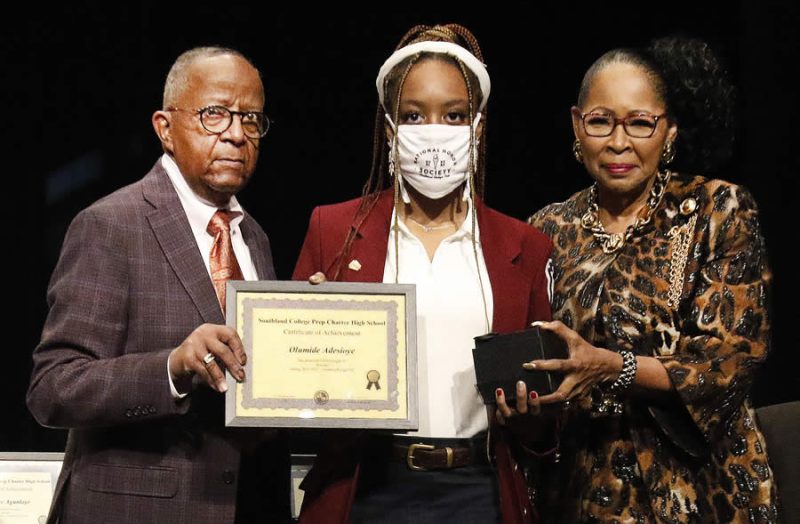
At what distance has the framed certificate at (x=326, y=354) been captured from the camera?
2533 mm

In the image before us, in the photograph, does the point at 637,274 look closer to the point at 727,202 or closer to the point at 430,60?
the point at 727,202

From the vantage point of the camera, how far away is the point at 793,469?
332 cm

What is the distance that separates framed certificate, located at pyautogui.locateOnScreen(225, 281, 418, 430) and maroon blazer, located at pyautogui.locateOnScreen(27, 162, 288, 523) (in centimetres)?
25

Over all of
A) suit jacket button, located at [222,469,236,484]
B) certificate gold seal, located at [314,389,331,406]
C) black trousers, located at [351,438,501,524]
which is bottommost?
black trousers, located at [351,438,501,524]

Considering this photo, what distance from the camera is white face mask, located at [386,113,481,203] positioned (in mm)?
2797

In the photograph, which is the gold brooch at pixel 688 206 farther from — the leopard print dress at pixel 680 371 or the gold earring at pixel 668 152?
the gold earring at pixel 668 152

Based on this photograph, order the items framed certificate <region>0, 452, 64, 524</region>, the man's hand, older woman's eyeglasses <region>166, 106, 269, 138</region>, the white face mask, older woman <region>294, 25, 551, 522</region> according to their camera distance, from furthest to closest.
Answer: framed certificate <region>0, 452, 64, 524</region> < older woman's eyeglasses <region>166, 106, 269, 138</region> < the white face mask < older woman <region>294, 25, 551, 522</region> < the man's hand

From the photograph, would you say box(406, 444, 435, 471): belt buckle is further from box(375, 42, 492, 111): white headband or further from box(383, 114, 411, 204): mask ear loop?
box(375, 42, 492, 111): white headband

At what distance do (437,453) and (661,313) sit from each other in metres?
0.78

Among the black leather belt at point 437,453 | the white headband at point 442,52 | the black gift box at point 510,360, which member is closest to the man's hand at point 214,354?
the black leather belt at point 437,453

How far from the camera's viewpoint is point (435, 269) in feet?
9.07

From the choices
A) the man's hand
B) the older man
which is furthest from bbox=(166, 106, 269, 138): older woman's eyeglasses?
the man's hand

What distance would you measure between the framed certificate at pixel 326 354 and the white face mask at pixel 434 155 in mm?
327

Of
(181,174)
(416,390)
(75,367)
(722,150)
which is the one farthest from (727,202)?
(75,367)
